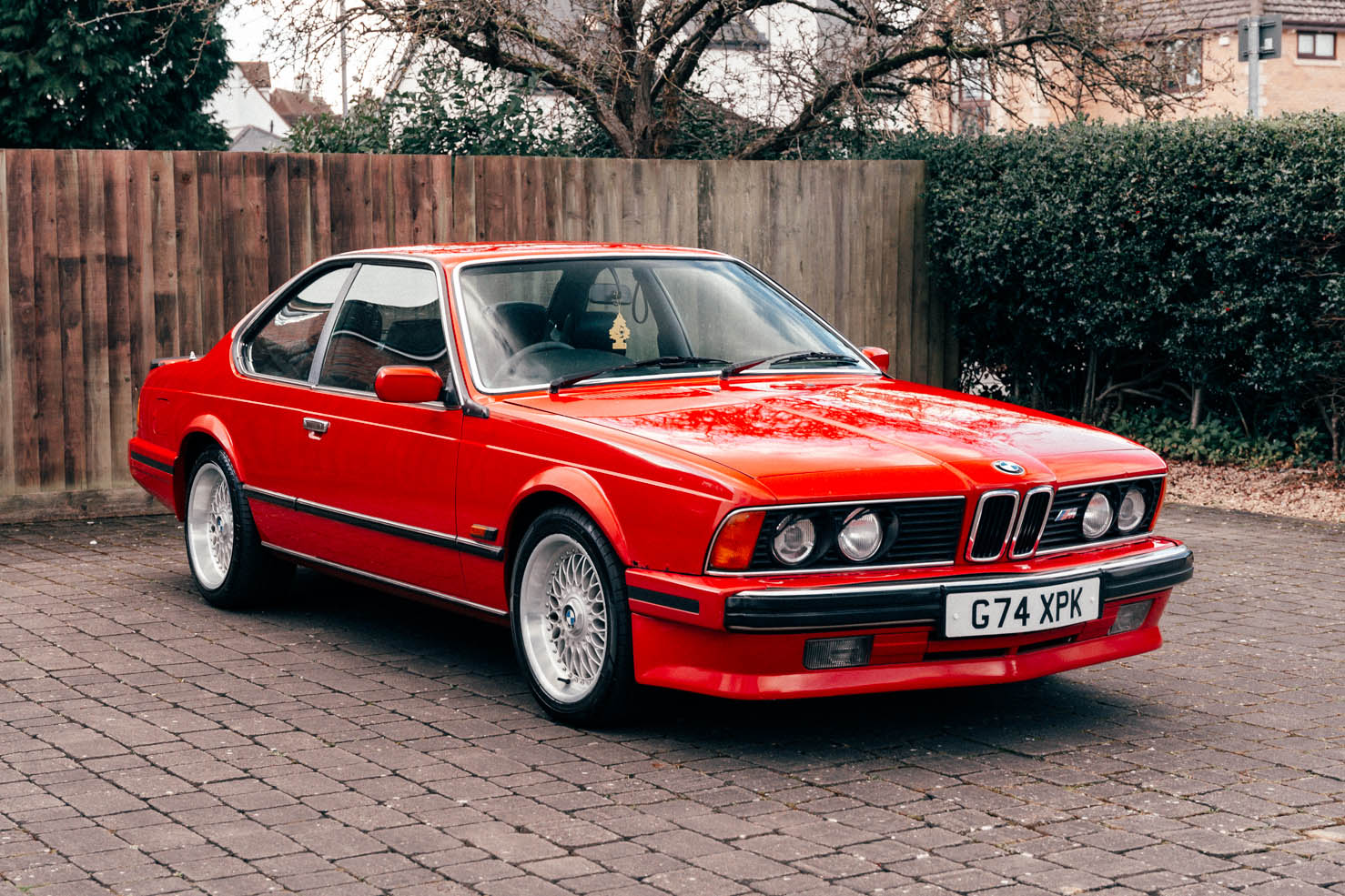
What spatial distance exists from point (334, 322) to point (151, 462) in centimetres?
168

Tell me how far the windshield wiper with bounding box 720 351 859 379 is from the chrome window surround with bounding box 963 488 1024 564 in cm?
149

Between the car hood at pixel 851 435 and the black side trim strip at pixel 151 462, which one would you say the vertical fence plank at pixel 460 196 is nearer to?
the black side trim strip at pixel 151 462

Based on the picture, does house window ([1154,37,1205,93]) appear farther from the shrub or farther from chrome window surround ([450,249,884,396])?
chrome window surround ([450,249,884,396])

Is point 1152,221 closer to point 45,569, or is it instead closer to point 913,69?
point 913,69

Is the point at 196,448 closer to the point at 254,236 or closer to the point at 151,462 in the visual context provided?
the point at 151,462

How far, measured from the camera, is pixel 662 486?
5.14 meters

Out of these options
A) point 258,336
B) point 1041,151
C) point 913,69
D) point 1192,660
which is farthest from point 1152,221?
point 258,336

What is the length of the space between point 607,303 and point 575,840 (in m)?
2.64

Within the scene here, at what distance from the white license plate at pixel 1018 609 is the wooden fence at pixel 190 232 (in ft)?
22.4

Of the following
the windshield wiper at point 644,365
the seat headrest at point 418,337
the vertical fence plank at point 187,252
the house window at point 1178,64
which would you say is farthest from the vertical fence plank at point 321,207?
the house window at point 1178,64

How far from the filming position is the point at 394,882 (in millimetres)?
4148

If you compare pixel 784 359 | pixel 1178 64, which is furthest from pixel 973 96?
pixel 784 359

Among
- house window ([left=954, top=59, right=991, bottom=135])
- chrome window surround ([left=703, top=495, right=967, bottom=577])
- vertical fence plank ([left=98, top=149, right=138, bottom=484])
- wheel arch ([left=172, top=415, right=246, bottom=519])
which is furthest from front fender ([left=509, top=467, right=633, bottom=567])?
house window ([left=954, top=59, right=991, bottom=135])

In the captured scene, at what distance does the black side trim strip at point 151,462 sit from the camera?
317 inches
